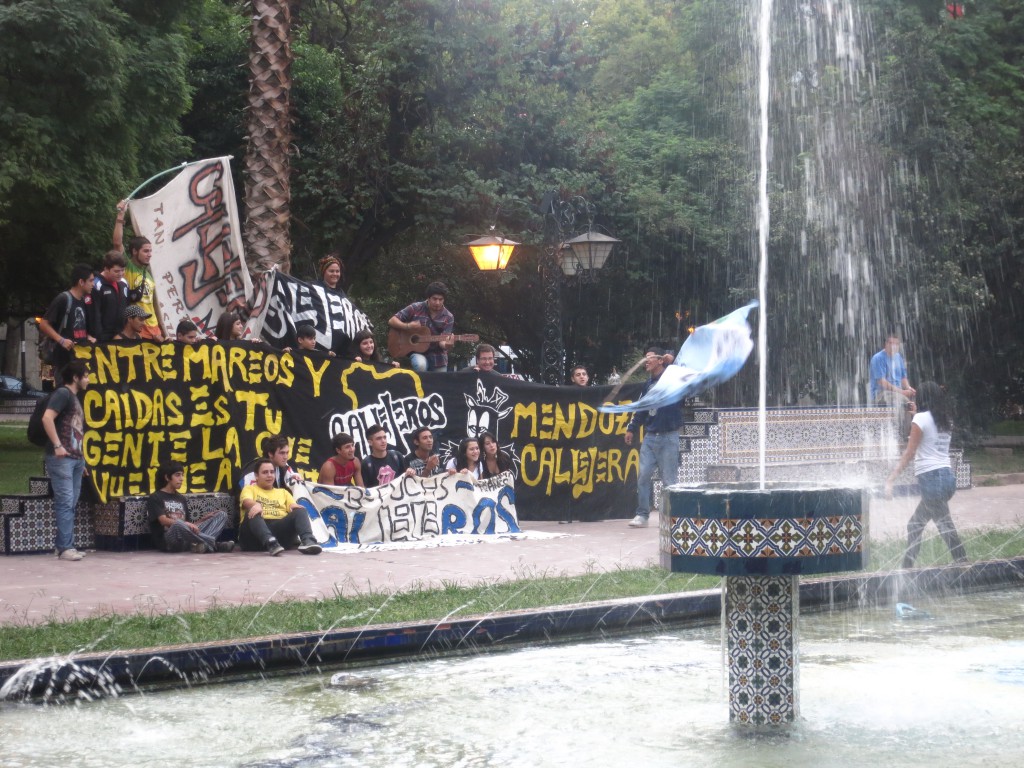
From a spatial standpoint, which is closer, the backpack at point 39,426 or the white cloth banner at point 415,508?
the backpack at point 39,426

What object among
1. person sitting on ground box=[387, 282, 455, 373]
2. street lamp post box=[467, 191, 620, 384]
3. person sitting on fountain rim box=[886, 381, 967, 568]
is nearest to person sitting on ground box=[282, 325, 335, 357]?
person sitting on ground box=[387, 282, 455, 373]

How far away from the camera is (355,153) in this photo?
80.4ft

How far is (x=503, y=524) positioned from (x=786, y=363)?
13.1m

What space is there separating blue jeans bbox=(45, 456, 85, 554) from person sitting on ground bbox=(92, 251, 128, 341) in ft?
4.84

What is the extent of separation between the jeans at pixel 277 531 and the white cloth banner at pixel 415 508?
36 centimetres

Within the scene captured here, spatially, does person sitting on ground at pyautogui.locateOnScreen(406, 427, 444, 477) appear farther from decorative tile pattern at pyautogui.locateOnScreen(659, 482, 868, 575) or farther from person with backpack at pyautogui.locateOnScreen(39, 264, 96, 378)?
decorative tile pattern at pyautogui.locateOnScreen(659, 482, 868, 575)

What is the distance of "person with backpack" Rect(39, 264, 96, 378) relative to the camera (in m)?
11.9

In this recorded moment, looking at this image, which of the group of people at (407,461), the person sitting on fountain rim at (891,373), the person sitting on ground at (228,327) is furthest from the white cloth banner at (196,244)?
the person sitting on fountain rim at (891,373)

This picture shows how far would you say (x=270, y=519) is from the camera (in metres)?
12.2

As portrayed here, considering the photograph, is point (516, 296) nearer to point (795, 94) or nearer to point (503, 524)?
point (795, 94)

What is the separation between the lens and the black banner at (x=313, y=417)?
A: 40.3 feet

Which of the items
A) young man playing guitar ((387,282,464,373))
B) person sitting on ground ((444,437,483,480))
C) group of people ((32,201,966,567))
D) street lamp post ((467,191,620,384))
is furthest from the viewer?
street lamp post ((467,191,620,384))

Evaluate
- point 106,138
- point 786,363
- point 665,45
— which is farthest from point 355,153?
point 665,45

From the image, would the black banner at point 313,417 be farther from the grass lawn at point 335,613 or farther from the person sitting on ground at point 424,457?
the grass lawn at point 335,613
